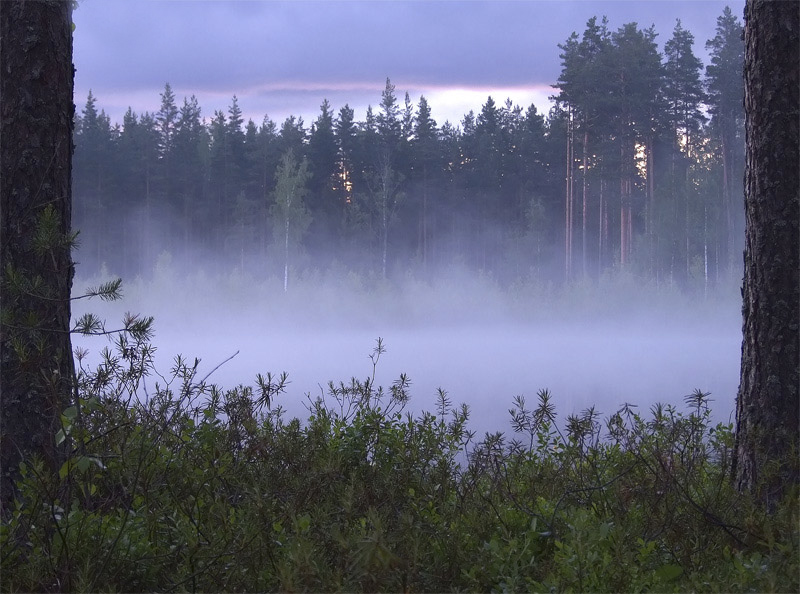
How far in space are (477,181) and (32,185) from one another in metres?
25.8

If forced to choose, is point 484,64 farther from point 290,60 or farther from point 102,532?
point 102,532

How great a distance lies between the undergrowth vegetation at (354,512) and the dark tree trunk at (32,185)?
198 mm

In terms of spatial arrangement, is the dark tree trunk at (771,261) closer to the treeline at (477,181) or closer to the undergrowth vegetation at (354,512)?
the undergrowth vegetation at (354,512)

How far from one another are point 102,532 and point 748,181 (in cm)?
322

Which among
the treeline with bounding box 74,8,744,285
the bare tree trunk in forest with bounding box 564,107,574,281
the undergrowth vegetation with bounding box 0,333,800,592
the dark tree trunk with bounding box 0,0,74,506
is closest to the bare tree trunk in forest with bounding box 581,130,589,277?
the treeline with bounding box 74,8,744,285

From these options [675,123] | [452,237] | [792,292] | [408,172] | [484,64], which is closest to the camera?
[792,292]

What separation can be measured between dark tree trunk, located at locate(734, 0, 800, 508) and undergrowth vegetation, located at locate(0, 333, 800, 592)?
205mm

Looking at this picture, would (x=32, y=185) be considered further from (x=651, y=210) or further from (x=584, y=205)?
(x=651, y=210)

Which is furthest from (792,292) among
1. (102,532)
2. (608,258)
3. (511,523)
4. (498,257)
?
(498,257)

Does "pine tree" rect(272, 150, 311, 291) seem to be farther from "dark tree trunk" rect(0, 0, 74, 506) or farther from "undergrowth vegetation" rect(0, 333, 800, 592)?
"dark tree trunk" rect(0, 0, 74, 506)

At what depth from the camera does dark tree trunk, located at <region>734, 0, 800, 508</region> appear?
353cm

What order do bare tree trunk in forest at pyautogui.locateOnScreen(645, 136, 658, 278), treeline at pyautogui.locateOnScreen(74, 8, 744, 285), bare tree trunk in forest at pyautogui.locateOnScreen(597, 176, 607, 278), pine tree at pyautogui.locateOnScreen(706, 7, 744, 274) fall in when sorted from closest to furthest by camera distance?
1. pine tree at pyautogui.locateOnScreen(706, 7, 744, 274)
2. treeline at pyautogui.locateOnScreen(74, 8, 744, 285)
3. bare tree trunk in forest at pyautogui.locateOnScreen(645, 136, 658, 278)
4. bare tree trunk in forest at pyautogui.locateOnScreen(597, 176, 607, 278)

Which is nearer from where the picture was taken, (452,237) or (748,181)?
(748,181)

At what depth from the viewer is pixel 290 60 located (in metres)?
15.5
